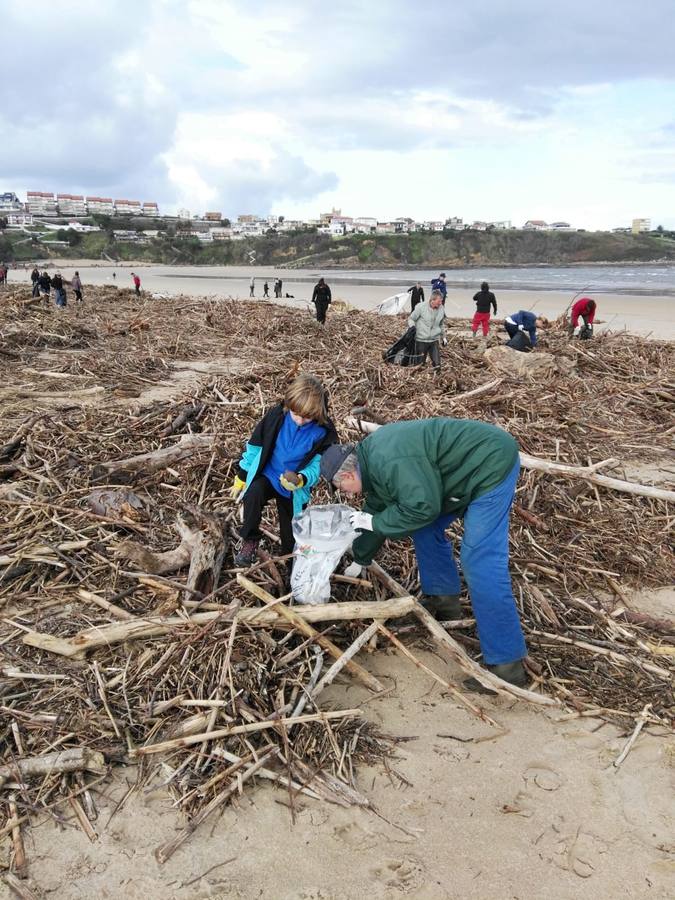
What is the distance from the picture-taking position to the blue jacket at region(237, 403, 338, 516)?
3.60 metres

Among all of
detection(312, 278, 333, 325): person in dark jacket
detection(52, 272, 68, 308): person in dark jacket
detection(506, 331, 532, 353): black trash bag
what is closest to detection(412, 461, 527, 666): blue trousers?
detection(506, 331, 532, 353): black trash bag

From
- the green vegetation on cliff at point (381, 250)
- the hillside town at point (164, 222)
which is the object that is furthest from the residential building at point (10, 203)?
the green vegetation on cliff at point (381, 250)

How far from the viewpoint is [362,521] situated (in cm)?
320

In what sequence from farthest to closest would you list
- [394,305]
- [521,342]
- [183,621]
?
[394,305]
[521,342]
[183,621]

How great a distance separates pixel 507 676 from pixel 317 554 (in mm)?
1219

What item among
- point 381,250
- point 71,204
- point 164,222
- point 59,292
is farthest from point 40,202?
point 59,292

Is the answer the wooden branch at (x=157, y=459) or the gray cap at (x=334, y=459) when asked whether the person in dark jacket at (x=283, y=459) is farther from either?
the wooden branch at (x=157, y=459)

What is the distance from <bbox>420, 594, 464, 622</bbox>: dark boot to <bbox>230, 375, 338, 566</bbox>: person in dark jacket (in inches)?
39.9

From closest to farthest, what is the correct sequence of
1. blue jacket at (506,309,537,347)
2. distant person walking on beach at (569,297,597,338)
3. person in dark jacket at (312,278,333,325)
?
blue jacket at (506,309,537,347) < distant person walking on beach at (569,297,597,338) < person in dark jacket at (312,278,333,325)

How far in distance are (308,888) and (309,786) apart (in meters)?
0.41

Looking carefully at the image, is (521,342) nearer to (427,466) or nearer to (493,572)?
(493,572)

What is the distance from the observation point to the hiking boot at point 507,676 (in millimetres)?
3193

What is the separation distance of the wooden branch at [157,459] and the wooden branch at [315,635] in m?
2.18

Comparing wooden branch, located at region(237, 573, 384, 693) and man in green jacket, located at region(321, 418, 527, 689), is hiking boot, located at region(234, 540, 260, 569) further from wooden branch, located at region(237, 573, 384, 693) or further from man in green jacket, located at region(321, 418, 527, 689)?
man in green jacket, located at region(321, 418, 527, 689)
